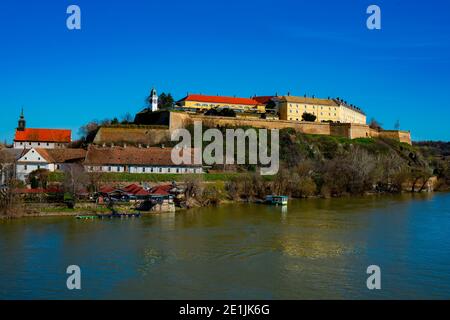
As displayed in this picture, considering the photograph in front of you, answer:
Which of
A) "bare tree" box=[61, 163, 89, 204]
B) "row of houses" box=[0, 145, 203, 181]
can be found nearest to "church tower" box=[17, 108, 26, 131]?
"row of houses" box=[0, 145, 203, 181]

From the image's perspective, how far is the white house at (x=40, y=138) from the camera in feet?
155

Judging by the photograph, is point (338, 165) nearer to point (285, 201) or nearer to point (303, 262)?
→ point (285, 201)

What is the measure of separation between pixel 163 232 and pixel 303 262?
847 cm

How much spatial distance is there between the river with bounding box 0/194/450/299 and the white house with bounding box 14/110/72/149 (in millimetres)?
19629

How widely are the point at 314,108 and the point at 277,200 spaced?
3103cm

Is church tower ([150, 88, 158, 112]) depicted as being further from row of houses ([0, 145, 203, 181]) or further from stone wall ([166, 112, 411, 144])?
row of houses ([0, 145, 203, 181])

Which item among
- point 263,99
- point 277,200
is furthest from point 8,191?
point 263,99

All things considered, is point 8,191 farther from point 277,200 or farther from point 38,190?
point 277,200

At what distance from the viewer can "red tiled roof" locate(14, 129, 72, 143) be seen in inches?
1874

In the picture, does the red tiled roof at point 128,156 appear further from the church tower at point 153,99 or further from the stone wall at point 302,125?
the church tower at point 153,99

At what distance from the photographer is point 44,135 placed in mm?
48438
